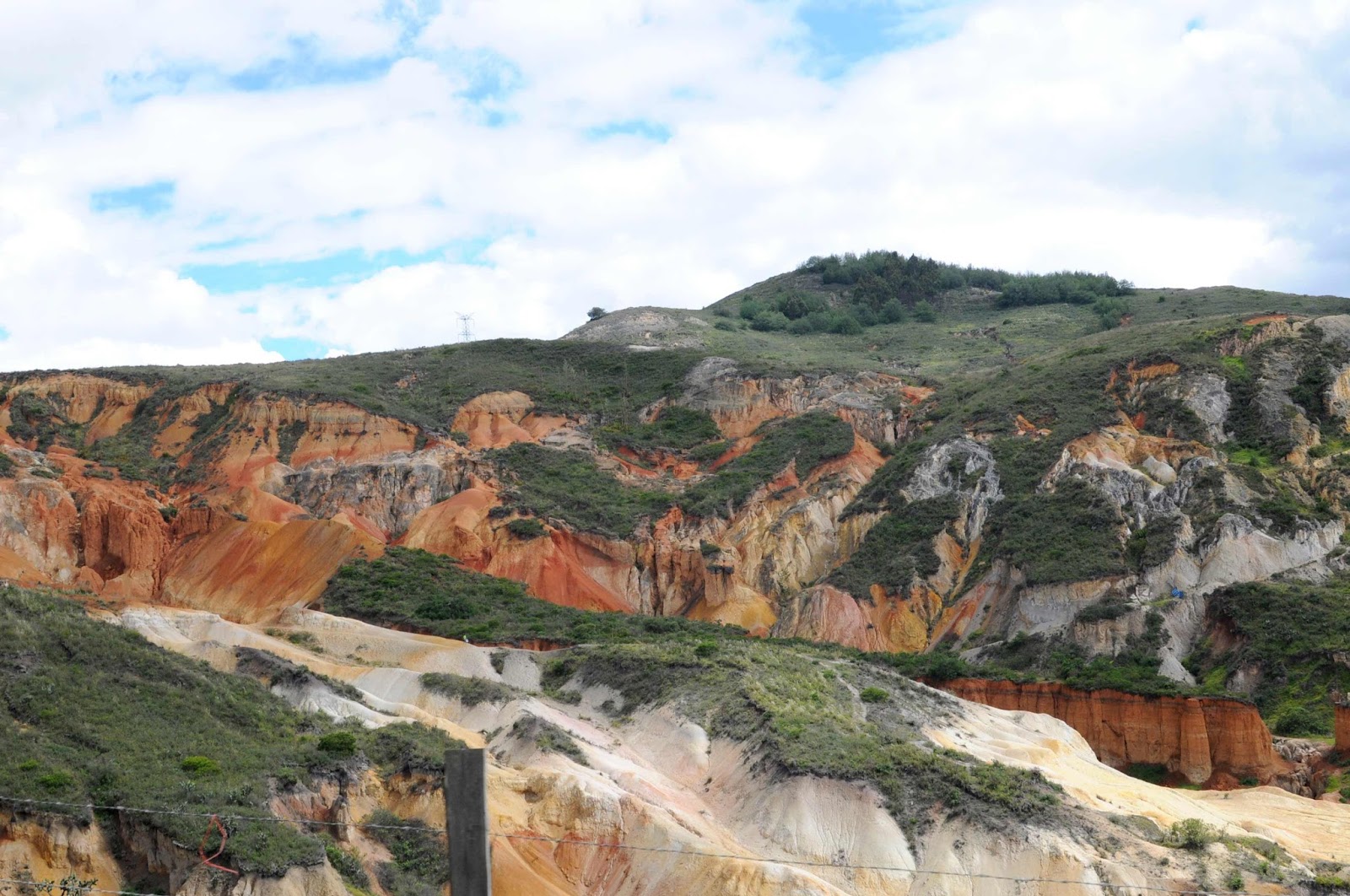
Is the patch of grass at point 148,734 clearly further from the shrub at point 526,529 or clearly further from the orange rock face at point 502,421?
the orange rock face at point 502,421

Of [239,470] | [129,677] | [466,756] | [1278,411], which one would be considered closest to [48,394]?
[239,470]

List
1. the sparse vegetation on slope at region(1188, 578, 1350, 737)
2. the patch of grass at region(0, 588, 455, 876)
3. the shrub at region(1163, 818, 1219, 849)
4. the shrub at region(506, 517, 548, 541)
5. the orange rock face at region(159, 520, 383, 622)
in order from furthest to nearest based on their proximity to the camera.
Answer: the shrub at region(506, 517, 548, 541) → the orange rock face at region(159, 520, 383, 622) → the sparse vegetation on slope at region(1188, 578, 1350, 737) → the shrub at region(1163, 818, 1219, 849) → the patch of grass at region(0, 588, 455, 876)

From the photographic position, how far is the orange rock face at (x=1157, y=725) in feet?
199

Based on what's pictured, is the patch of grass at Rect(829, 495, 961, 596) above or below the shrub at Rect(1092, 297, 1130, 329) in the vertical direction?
below

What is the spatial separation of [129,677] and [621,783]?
1347 centimetres

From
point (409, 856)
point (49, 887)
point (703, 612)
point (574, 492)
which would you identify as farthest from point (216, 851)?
point (574, 492)

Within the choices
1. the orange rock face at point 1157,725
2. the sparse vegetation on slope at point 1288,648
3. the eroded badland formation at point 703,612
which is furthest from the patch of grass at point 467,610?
the sparse vegetation on slope at point 1288,648

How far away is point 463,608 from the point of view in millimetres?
71750

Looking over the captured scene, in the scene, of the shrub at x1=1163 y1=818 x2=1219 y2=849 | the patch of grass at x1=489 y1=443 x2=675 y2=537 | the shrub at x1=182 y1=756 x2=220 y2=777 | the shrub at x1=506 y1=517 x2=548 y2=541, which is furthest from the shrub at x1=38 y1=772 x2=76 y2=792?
the patch of grass at x1=489 y1=443 x2=675 y2=537

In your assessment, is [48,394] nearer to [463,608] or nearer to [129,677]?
[463,608]

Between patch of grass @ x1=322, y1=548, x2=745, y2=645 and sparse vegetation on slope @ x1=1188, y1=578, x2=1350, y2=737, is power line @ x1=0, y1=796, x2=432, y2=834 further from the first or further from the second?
sparse vegetation on slope @ x1=1188, y1=578, x2=1350, y2=737

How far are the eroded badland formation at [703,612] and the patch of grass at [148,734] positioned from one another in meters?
0.14

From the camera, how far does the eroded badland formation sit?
39.4 m

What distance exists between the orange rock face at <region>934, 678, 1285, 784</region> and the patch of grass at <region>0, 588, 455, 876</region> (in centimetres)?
2987
